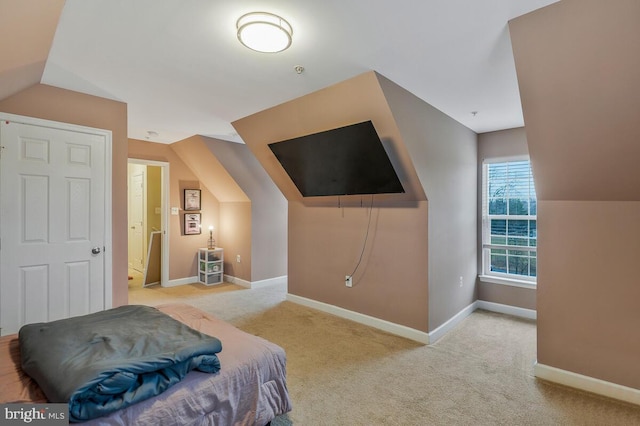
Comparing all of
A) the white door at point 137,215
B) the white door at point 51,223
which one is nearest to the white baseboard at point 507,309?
the white door at point 51,223

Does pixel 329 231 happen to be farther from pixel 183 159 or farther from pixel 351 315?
pixel 183 159

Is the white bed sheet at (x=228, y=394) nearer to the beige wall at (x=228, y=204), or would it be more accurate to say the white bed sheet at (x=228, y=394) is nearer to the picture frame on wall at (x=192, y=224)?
the beige wall at (x=228, y=204)

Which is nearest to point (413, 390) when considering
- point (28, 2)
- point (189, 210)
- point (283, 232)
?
point (28, 2)

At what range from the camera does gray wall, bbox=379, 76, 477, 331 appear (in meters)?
2.99

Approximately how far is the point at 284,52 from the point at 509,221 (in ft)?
11.5

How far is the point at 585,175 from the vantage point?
7.45ft

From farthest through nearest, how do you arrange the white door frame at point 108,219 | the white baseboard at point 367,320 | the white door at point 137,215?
the white door at point 137,215 → the white baseboard at point 367,320 → the white door frame at point 108,219

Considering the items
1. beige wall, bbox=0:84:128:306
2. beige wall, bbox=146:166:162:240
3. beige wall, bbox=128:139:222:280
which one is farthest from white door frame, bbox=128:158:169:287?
beige wall, bbox=0:84:128:306

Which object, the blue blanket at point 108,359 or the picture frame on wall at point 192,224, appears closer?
the blue blanket at point 108,359

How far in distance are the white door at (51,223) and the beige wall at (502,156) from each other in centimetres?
437

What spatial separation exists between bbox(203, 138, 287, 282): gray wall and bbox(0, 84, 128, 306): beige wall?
5.64 feet

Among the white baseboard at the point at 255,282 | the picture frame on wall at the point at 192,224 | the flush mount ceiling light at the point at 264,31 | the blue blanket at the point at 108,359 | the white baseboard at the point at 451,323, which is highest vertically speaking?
the flush mount ceiling light at the point at 264,31

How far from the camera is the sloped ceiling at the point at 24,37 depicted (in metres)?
1.51

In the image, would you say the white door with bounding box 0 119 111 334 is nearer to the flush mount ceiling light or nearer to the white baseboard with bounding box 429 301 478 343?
the flush mount ceiling light
